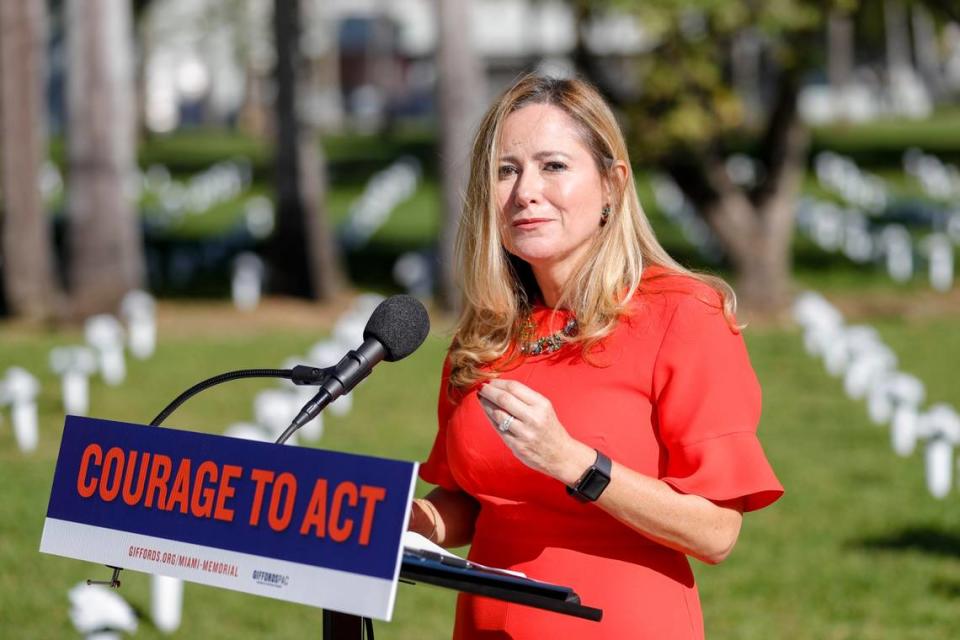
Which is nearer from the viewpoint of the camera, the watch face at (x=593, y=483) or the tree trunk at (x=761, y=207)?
the watch face at (x=593, y=483)

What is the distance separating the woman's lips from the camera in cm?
345

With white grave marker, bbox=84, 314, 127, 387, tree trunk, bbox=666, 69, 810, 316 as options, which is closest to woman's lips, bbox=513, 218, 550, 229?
white grave marker, bbox=84, 314, 127, 387

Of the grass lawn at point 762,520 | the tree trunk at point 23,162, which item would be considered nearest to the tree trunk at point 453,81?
the grass lawn at point 762,520

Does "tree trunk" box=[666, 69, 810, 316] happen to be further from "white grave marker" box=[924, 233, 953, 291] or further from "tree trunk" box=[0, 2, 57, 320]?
"tree trunk" box=[0, 2, 57, 320]

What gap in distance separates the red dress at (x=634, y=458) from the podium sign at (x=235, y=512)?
0.61 m

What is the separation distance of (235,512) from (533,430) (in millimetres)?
584

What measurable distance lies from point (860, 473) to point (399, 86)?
284ft

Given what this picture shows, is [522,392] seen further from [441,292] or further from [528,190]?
[441,292]

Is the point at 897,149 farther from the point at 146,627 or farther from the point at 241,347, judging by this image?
the point at 146,627

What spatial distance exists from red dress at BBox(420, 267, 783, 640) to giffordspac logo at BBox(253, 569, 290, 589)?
0.66 metres

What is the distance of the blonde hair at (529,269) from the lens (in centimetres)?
344

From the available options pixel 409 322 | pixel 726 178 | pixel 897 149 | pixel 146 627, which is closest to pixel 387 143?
pixel 897 149

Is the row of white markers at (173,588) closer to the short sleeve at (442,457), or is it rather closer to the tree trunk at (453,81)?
the short sleeve at (442,457)

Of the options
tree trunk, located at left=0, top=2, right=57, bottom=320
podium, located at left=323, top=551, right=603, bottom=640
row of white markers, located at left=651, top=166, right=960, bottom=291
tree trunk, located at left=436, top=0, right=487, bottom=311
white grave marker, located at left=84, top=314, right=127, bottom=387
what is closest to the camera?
podium, located at left=323, top=551, right=603, bottom=640
